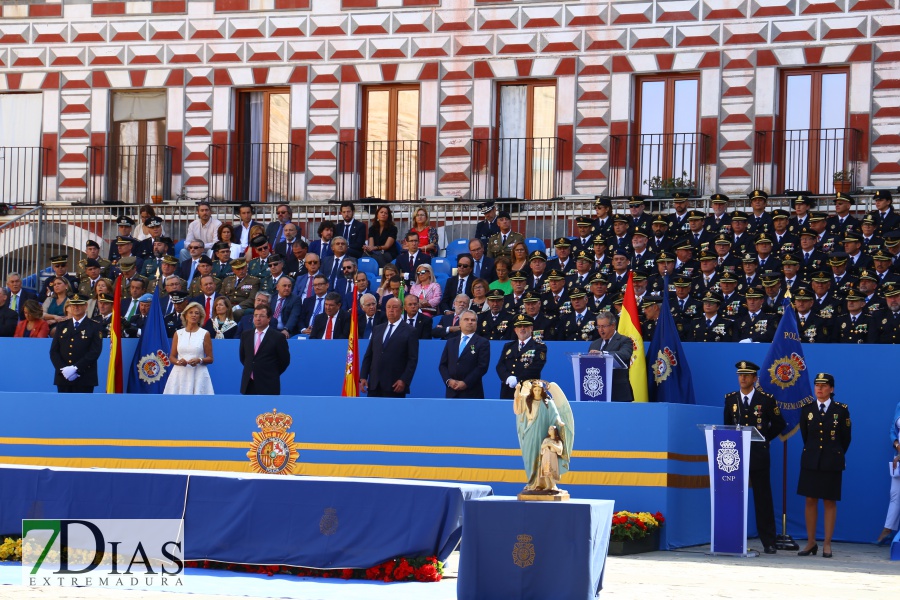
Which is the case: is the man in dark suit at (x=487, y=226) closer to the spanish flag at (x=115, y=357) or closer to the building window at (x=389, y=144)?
the building window at (x=389, y=144)

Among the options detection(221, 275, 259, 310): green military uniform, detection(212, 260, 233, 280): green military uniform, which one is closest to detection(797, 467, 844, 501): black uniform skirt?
detection(221, 275, 259, 310): green military uniform

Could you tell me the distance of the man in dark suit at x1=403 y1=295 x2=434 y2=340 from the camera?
19.2 m

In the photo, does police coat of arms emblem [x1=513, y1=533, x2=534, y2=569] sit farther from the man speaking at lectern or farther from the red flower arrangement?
the man speaking at lectern

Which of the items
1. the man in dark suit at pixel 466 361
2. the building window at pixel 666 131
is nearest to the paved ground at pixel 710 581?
the man in dark suit at pixel 466 361

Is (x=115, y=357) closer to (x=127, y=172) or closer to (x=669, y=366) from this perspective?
(x=669, y=366)

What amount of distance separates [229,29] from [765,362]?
48.5ft

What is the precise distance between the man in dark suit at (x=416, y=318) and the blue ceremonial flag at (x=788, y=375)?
13.8ft

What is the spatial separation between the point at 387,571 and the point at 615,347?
5025 millimetres

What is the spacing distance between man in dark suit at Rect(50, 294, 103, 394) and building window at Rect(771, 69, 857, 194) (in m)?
11.5

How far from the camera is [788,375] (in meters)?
16.7

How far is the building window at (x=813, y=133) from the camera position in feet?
81.3

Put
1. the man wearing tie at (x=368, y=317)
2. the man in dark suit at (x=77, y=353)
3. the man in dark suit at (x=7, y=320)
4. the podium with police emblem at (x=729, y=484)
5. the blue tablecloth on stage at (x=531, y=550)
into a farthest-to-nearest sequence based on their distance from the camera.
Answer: the man in dark suit at (x=7, y=320) → the man wearing tie at (x=368, y=317) → the man in dark suit at (x=77, y=353) → the podium with police emblem at (x=729, y=484) → the blue tablecloth on stage at (x=531, y=550)

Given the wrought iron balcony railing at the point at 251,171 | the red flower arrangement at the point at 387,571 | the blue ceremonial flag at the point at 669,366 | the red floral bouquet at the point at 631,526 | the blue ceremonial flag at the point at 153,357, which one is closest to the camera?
the red flower arrangement at the point at 387,571

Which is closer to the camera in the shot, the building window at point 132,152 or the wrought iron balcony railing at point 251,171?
the wrought iron balcony railing at point 251,171
